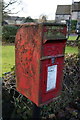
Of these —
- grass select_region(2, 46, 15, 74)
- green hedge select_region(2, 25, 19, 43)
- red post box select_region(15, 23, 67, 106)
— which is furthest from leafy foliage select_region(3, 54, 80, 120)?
green hedge select_region(2, 25, 19, 43)

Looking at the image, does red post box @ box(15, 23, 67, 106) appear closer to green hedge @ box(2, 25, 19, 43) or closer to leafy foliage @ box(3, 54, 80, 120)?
leafy foliage @ box(3, 54, 80, 120)

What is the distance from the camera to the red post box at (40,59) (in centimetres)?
126

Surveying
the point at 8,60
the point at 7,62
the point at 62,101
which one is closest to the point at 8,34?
the point at 8,60

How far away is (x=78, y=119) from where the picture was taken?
276 cm

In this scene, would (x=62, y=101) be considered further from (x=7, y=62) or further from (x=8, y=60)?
(x=8, y=60)

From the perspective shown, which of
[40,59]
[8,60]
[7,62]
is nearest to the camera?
[40,59]

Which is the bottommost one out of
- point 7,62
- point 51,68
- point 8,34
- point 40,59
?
point 7,62

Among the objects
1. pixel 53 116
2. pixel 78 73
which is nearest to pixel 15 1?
pixel 78 73

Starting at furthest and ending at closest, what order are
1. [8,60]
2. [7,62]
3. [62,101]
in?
[8,60] < [7,62] < [62,101]

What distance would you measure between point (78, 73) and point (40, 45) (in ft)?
7.91

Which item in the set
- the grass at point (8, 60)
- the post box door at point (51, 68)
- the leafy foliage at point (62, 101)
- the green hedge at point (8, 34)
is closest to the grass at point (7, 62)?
the grass at point (8, 60)

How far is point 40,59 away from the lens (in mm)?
1286

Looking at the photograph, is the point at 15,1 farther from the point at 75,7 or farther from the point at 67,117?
the point at 75,7

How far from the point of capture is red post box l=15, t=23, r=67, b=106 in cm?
126
